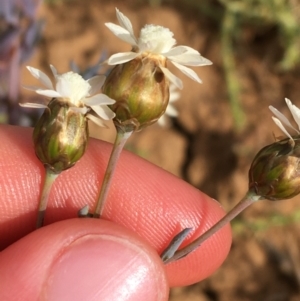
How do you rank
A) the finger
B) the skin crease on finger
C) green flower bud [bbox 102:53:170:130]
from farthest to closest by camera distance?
the skin crease on finger
the finger
green flower bud [bbox 102:53:170:130]

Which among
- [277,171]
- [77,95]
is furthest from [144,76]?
[277,171]

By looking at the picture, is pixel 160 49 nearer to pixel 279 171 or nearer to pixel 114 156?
pixel 114 156

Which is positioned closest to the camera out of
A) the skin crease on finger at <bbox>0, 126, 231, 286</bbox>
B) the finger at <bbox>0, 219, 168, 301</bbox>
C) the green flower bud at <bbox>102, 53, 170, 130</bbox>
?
the green flower bud at <bbox>102, 53, 170, 130</bbox>

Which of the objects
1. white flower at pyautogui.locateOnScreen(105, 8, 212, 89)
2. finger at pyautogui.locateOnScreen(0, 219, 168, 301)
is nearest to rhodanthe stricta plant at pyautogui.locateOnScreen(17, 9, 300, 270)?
white flower at pyautogui.locateOnScreen(105, 8, 212, 89)

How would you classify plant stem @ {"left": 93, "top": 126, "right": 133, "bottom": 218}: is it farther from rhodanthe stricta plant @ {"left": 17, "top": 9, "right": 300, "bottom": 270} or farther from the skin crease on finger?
the skin crease on finger

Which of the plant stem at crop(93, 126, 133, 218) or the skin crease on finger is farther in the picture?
the skin crease on finger

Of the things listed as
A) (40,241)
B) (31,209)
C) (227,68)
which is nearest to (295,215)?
(227,68)
